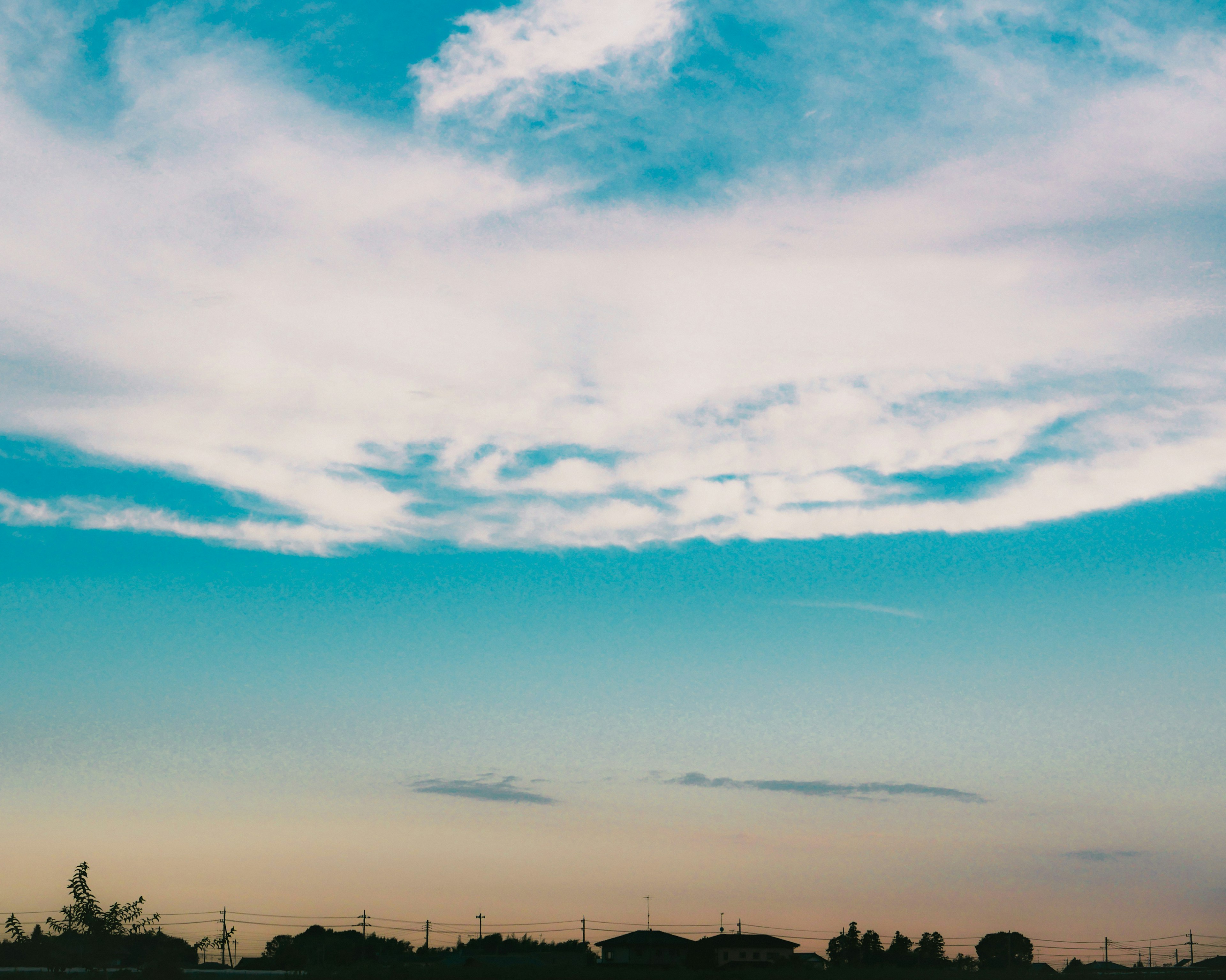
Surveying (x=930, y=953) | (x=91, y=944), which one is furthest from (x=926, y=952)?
(x=91, y=944)

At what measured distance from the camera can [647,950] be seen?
518 ft

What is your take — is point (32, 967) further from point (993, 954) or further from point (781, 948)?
point (993, 954)

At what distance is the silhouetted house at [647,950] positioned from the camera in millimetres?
156625

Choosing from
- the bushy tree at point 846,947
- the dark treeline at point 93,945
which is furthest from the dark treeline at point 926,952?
the dark treeline at point 93,945

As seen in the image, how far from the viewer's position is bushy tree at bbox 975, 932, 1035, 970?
14888 cm

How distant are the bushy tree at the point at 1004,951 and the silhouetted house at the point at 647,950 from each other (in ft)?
134

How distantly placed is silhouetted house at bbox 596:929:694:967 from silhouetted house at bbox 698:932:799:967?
3402mm

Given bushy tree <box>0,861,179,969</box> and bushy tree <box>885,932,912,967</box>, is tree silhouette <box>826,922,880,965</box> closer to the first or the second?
bushy tree <box>885,932,912,967</box>

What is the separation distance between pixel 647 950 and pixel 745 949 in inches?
549

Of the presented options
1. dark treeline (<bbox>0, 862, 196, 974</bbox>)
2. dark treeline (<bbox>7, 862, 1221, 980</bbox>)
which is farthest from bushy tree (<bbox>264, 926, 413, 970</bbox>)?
dark treeline (<bbox>0, 862, 196, 974</bbox>)

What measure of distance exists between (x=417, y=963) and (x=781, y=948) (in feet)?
228

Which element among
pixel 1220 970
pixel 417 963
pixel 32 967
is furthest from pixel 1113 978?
pixel 32 967

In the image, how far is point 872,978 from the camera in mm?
89688

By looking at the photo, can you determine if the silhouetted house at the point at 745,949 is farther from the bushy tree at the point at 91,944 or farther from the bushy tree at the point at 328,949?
the bushy tree at the point at 91,944
